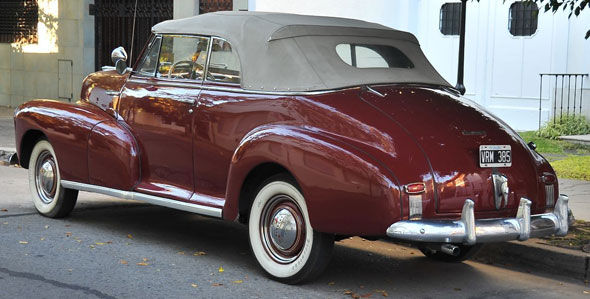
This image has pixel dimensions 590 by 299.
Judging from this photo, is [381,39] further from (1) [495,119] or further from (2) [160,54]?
(2) [160,54]

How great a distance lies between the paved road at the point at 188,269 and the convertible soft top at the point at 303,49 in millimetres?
1345

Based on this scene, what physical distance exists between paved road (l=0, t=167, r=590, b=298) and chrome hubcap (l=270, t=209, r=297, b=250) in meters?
0.28

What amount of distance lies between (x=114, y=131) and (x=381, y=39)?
225 cm

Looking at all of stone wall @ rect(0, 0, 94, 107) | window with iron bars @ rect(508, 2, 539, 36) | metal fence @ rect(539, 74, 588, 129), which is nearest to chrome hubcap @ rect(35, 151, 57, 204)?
metal fence @ rect(539, 74, 588, 129)

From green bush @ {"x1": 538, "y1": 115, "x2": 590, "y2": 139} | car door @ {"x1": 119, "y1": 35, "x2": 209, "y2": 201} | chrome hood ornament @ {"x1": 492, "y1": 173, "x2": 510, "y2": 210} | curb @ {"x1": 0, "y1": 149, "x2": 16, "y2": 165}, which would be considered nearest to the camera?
chrome hood ornament @ {"x1": 492, "y1": 173, "x2": 510, "y2": 210}

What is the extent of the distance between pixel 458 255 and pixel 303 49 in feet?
6.34

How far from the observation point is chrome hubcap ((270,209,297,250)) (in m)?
6.26

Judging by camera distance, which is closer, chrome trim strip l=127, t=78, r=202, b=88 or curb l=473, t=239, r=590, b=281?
curb l=473, t=239, r=590, b=281

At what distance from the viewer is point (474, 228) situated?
579cm

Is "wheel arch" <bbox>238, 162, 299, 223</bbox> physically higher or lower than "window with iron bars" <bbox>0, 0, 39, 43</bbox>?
lower

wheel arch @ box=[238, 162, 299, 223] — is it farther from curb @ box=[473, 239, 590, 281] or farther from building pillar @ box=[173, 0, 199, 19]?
building pillar @ box=[173, 0, 199, 19]

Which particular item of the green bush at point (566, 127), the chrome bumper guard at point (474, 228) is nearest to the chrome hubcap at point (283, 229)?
the chrome bumper guard at point (474, 228)

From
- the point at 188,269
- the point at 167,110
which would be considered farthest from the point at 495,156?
the point at 167,110

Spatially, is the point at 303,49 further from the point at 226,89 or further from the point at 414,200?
the point at 414,200
